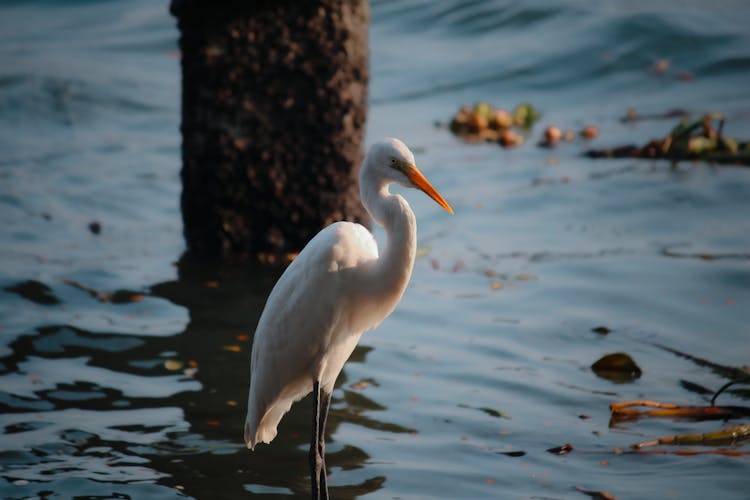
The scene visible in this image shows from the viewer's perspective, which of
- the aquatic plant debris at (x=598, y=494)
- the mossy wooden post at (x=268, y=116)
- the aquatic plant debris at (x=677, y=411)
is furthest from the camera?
the mossy wooden post at (x=268, y=116)

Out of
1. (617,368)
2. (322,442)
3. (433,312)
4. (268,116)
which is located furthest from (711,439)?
(268,116)

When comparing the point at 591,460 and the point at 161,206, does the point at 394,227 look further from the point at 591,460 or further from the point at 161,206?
the point at 161,206

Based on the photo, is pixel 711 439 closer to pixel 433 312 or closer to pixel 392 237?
pixel 392 237

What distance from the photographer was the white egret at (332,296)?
328 centimetres

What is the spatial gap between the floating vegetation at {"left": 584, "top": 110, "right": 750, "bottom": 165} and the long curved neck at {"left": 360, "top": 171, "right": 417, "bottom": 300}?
→ 4.52 m

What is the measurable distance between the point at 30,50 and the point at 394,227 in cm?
981

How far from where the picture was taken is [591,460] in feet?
12.5

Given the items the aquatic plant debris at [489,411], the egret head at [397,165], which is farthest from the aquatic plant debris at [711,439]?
the egret head at [397,165]

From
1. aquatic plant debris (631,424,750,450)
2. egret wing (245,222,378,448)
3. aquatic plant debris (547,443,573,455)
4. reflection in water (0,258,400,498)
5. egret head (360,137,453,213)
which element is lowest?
aquatic plant debris (547,443,573,455)

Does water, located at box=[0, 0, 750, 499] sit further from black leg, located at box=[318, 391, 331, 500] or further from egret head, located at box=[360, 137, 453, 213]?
egret head, located at box=[360, 137, 453, 213]

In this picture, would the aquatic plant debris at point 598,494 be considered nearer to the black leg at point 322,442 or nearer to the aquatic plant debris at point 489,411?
the aquatic plant debris at point 489,411

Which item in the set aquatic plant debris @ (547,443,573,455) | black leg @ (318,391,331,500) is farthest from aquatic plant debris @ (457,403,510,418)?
black leg @ (318,391,331,500)

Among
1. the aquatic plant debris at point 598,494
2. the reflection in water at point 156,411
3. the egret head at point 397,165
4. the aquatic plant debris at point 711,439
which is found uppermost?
the egret head at point 397,165

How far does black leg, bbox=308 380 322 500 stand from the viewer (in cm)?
337
